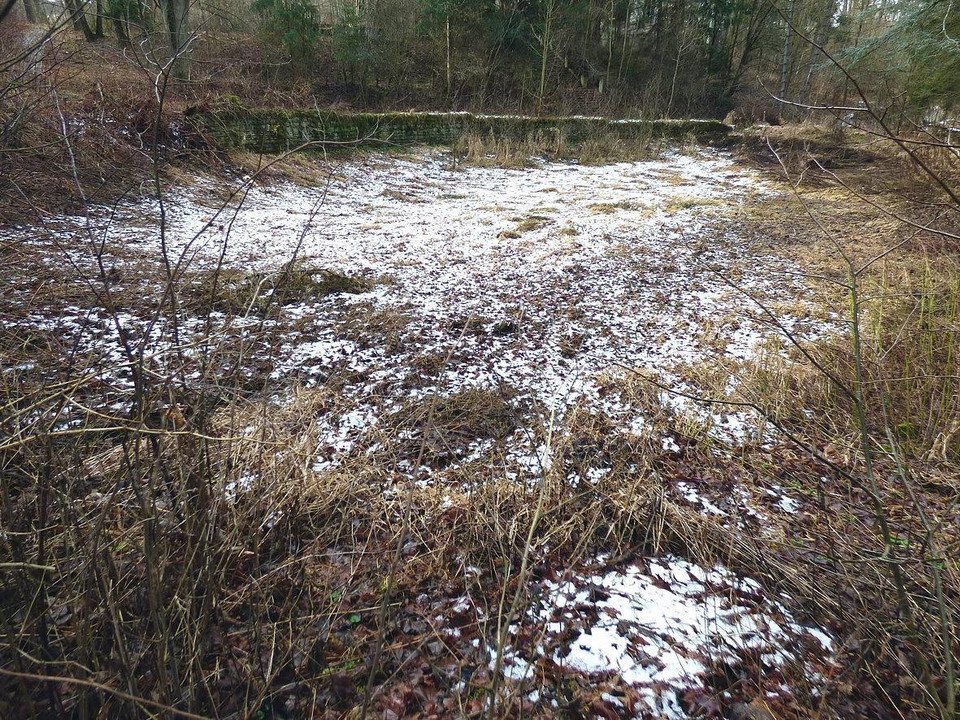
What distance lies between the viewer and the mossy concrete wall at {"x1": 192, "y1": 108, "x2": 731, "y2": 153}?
27.5 ft

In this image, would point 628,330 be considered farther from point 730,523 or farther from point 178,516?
point 178,516

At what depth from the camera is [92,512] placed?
58.3 inches

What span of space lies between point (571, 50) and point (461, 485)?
64.5ft

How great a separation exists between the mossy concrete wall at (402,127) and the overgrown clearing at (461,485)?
3.97 m

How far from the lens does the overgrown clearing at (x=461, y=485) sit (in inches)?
49.6

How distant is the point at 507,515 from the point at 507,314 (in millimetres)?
2332

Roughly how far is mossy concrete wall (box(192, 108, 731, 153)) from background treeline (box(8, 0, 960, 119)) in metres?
1.02

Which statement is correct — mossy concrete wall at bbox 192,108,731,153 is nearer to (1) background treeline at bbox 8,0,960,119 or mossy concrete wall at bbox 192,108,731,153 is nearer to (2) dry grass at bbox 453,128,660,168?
(2) dry grass at bbox 453,128,660,168

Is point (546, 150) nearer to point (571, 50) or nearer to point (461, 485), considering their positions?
point (571, 50)

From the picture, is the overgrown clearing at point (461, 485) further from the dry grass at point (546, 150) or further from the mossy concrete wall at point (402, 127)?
the dry grass at point (546, 150)

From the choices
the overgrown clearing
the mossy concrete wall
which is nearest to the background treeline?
the mossy concrete wall

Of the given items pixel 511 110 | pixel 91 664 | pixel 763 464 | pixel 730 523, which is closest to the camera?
pixel 91 664

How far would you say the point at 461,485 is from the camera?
2.33 m

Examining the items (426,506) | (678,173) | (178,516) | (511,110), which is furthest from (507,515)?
(511,110)
